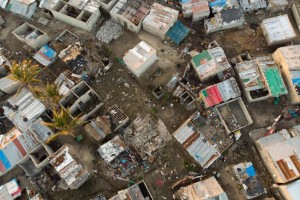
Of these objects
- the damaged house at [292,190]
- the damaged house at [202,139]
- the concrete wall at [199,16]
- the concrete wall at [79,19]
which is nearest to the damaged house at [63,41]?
the concrete wall at [79,19]

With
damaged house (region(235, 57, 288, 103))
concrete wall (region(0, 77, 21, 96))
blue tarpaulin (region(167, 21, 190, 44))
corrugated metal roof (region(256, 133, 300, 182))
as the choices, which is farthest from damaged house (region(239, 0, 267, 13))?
concrete wall (region(0, 77, 21, 96))

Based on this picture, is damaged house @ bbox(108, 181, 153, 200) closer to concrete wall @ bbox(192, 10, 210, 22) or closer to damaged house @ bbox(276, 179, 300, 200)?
damaged house @ bbox(276, 179, 300, 200)

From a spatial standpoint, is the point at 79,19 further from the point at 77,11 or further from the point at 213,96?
the point at 213,96

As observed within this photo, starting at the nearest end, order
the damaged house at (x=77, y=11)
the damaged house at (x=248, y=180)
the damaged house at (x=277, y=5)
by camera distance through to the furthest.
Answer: the damaged house at (x=248, y=180), the damaged house at (x=77, y=11), the damaged house at (x=277, y=5)

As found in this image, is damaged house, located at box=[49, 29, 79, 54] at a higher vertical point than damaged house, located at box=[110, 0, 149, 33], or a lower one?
lower

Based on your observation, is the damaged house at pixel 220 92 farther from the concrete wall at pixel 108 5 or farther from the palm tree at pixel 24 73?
the palm tree at pixel 24 73

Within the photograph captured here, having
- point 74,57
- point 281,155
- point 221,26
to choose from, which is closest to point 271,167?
point 281,155

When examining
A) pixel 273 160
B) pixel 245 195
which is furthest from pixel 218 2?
pixel 245 195
